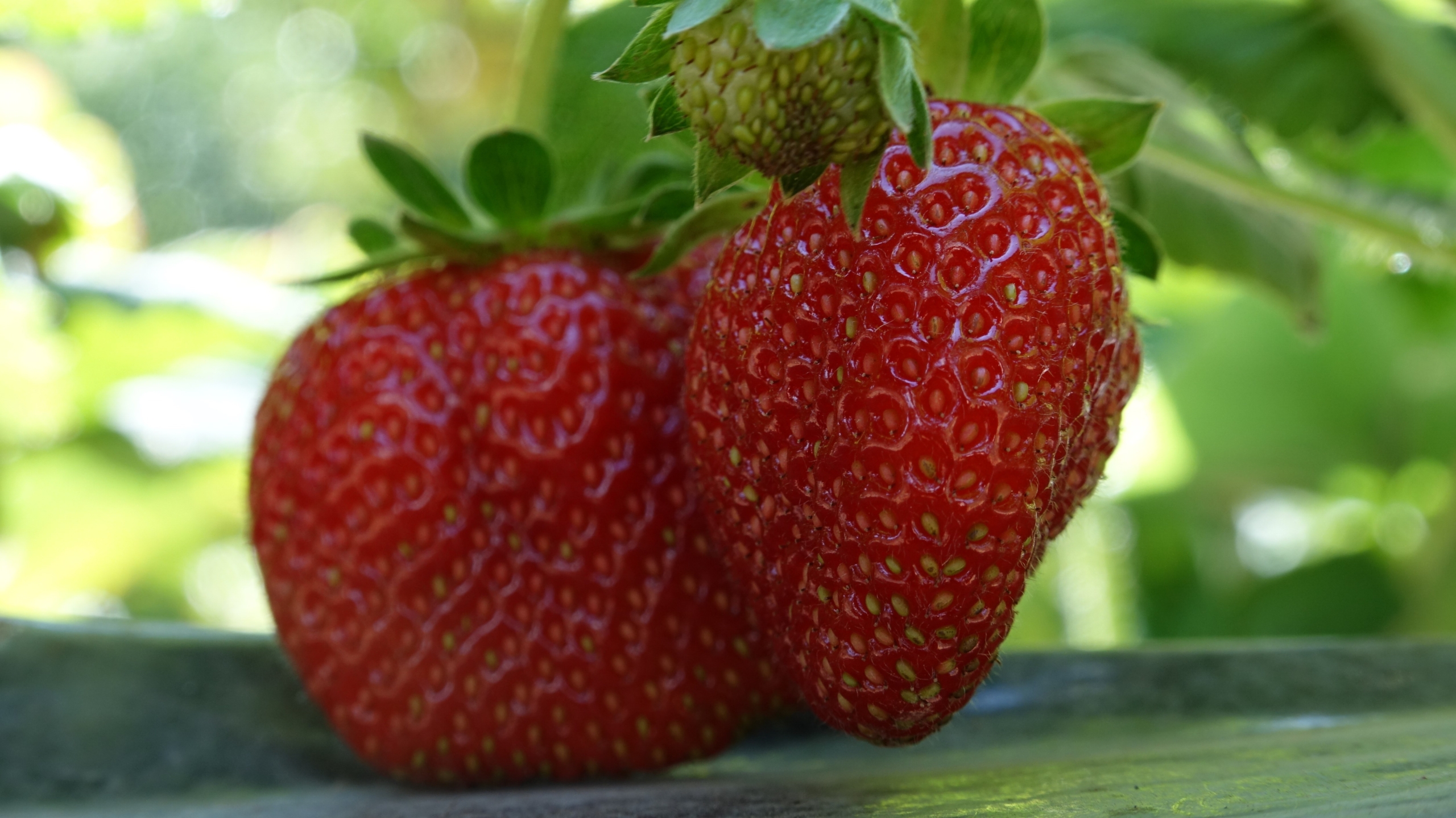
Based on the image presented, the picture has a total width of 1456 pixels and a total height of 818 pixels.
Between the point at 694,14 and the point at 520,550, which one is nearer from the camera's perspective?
the point at 694,14

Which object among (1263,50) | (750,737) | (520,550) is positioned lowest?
(750,737)

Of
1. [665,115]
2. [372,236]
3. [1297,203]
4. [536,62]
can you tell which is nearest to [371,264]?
[372,236]

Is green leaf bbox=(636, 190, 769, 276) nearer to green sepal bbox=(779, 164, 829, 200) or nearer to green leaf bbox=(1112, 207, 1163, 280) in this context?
green sepal bbox=(779, 164, 829, 200)

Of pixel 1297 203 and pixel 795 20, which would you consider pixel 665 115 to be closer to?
pixel 795 20

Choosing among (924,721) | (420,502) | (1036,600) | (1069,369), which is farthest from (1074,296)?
(1036,600)

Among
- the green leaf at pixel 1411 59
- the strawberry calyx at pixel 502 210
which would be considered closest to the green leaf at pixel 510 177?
the strawberry calyx at pixel 502 210

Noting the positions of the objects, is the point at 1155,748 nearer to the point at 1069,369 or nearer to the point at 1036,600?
the point at 1069,369
